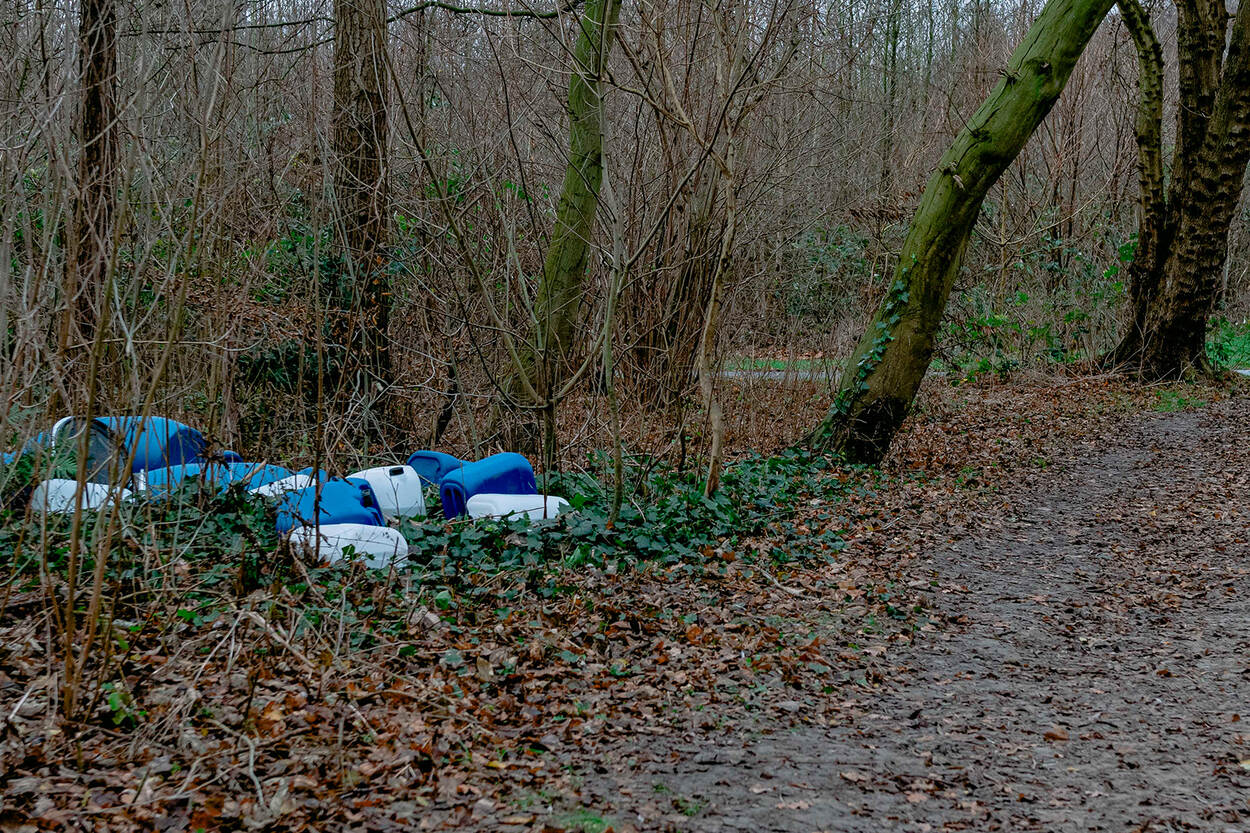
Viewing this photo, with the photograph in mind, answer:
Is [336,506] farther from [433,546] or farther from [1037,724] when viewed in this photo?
Result: [1037,724]

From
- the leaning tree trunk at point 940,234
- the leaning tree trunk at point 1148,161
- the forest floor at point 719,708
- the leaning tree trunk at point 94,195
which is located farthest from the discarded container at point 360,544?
the leaning tree trunk at point 1148,161

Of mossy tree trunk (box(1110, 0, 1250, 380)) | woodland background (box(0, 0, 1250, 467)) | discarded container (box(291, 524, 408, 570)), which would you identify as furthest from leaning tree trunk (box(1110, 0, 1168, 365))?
discarded container (box(291, 524, 408, 570))

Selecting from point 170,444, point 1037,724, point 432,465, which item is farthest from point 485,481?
point 1037,724

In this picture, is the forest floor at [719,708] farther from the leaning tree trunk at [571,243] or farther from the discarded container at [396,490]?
the leaning tree trunk at [571,243]

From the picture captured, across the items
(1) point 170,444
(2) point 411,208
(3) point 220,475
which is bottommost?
(3) point 220,475

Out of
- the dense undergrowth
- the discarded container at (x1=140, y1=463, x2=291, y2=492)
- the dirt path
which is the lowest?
the dirt path

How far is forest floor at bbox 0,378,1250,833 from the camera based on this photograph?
11.0 ft

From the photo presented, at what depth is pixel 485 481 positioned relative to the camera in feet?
22.1

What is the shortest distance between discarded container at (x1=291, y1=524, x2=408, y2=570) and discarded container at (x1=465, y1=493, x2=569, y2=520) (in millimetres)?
804

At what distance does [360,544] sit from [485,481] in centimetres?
128

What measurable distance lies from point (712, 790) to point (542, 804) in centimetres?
62

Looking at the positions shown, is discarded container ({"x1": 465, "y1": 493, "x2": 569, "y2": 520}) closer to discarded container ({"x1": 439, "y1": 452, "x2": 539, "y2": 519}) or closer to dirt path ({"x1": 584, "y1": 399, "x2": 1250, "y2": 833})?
discarded container ({"x1": 439, "y1": 452, "x2": 539, "y2": 519})

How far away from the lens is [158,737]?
354 centimetres

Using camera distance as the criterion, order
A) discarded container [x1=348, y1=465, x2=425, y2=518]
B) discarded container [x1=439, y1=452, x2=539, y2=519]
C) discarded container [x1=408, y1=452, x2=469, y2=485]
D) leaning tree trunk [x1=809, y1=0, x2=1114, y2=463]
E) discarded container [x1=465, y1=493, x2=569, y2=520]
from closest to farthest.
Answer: discarded container [x1=465, y1=493, x2=569, y2=520]
discarded container [x1=348, y1=465, x2=425, y2=518]
discarded container [x1=439, y1=452, x2=539, y2=519]
discarded container [x1=408, y1=452, x2=469, y2=485]
leaning tree trunk [x1=809, y1=0, x2=1114, y2=463]
